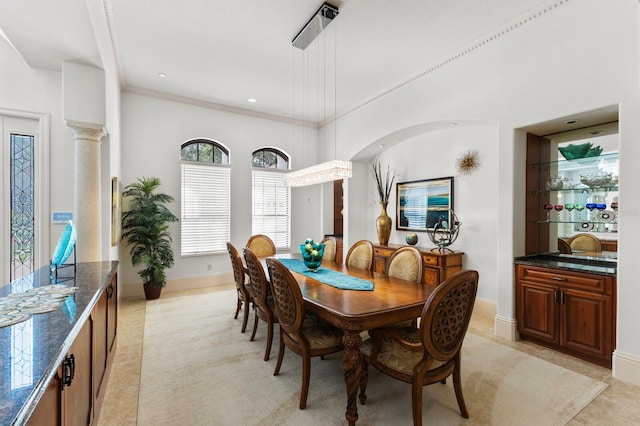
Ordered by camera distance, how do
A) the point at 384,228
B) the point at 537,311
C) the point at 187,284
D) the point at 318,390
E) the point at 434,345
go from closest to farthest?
the point at 434,345
the point at 318,390
the point at 537,311
the point at 384,228
the point at 187,284

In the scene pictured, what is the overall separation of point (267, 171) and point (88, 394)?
4897 mm

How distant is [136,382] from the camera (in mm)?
2535

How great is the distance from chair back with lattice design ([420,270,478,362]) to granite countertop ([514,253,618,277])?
1.71 metres

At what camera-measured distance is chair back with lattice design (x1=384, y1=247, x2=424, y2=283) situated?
291 cm

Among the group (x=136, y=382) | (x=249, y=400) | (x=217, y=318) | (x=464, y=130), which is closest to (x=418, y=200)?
(x=464, y=130)

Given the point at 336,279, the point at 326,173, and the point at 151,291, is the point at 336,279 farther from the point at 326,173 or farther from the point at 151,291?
the point at 151,291

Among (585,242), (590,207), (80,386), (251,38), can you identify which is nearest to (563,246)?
(585,242)

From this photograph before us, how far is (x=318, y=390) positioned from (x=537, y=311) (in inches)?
93.0

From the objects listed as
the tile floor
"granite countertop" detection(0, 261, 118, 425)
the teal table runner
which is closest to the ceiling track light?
the teal table runner

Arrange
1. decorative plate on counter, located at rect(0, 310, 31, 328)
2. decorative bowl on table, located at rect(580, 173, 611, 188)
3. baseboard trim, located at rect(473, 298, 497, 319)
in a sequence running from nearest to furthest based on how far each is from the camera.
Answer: decorative plate on counter, located at rect(0, 310, 31, 328)
decorative bowl on table, located at rect(580, 173, 611, 188)
baseboard trim, located at rect(473, 298, 497, 319)

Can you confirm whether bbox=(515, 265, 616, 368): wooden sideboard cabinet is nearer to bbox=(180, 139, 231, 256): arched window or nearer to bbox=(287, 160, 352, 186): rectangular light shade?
bbox=(287, 160, 352, 186): rectangular light shade

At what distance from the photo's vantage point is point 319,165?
12.7 ft

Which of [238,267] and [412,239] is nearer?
[238,267]

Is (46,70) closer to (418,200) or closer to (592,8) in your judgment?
(418,200)
